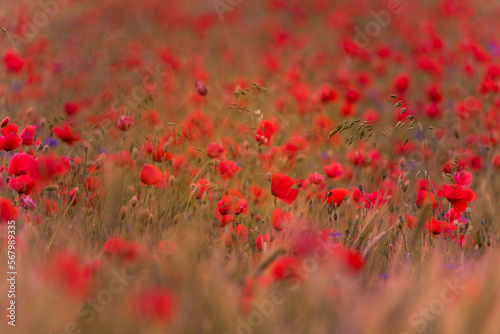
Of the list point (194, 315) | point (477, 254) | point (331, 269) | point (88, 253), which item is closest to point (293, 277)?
point (331, 269)

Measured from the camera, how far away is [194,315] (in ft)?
3.08

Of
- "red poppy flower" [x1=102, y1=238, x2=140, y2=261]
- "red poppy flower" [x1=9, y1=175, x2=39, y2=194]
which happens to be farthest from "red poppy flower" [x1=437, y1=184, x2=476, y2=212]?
"red poppy flower" [x1=9, y1=175, x2=39, y2=194]

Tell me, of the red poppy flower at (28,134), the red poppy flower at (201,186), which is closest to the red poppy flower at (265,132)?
the red poppy flower at (201,186)

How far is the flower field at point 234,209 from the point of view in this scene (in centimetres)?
95

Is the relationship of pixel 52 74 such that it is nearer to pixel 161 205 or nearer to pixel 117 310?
pixel 161 205

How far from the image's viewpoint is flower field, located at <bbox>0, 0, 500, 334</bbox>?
0.95 metres

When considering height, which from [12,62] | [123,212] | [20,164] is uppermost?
[12,62]

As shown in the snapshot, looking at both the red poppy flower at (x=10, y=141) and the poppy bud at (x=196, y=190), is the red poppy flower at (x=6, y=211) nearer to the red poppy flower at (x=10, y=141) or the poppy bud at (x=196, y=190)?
the red poppy flower at (x=10, y=141)

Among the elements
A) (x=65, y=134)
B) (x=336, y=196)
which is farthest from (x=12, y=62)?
(x=336, y=196)

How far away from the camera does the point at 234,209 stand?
1678mm

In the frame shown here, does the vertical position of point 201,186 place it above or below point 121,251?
below

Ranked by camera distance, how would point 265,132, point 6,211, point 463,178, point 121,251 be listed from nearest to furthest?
1. point 121,251
2. point 6,211
3. point 463,178
4. point 265,132

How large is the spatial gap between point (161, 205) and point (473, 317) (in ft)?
4.34

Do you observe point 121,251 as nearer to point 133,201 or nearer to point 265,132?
point 133,201
